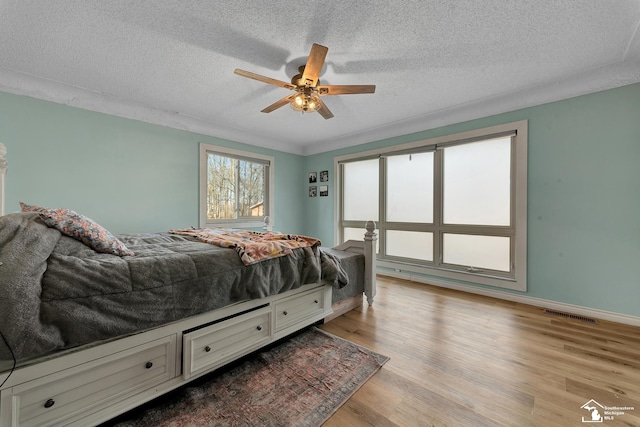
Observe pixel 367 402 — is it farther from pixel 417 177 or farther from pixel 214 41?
pixel 417 177

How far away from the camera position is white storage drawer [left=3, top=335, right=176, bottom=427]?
3.19 feet

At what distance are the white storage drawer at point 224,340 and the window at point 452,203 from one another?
264cm

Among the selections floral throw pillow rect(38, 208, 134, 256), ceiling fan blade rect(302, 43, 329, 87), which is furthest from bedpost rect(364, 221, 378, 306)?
floral throw pillow rect(38, 208, 134, 256)

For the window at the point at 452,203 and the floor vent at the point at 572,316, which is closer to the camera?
the floor vent at the point at 572,316

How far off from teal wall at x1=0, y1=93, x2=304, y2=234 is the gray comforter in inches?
72.8

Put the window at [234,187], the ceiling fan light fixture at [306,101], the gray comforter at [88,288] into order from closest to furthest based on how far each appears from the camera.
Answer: the gray comforter at [88,288] < the ceiling fan light fixture at [306,101] < the window at [234,187]

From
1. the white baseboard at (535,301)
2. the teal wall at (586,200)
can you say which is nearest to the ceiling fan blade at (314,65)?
the teal wall at (586,200)

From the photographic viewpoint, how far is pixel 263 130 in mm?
4016

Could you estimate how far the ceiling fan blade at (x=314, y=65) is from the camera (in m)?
1.63

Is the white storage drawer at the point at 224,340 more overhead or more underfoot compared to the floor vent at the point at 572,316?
more overhead

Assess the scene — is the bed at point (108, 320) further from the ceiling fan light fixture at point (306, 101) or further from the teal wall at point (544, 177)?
the teal wall at point (544, 177)

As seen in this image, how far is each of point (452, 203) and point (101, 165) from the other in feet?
14.4

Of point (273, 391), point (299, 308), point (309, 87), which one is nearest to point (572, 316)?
point (299, 308)

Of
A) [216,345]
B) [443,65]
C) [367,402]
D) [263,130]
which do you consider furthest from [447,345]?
[263,130]
